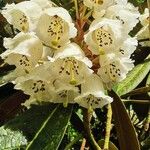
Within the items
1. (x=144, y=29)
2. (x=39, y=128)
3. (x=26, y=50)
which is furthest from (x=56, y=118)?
(x=144, y=29)

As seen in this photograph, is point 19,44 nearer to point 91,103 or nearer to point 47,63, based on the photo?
point 47,63

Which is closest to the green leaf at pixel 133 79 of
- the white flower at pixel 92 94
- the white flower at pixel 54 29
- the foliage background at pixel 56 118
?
the foliage background at pixel 56 118

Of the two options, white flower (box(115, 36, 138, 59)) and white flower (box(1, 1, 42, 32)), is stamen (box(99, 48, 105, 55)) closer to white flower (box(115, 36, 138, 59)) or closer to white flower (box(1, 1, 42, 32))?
white flower (box(115, 36, 138, 59))

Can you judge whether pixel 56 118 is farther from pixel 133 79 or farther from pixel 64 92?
pixel 133 79

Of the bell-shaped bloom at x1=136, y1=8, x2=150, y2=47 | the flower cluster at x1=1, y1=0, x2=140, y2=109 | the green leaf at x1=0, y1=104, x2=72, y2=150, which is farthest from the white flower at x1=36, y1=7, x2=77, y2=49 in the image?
the bell-shaped bloom at x1=136, y1=8, x2=150, y2=47

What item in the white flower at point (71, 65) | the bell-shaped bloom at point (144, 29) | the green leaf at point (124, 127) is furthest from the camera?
the bell-shaped bloom at point (144, 29)

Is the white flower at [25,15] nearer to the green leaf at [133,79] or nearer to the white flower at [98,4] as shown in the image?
the white flower at [98,4]

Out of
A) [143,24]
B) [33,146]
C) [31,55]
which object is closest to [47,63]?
[31,55]
